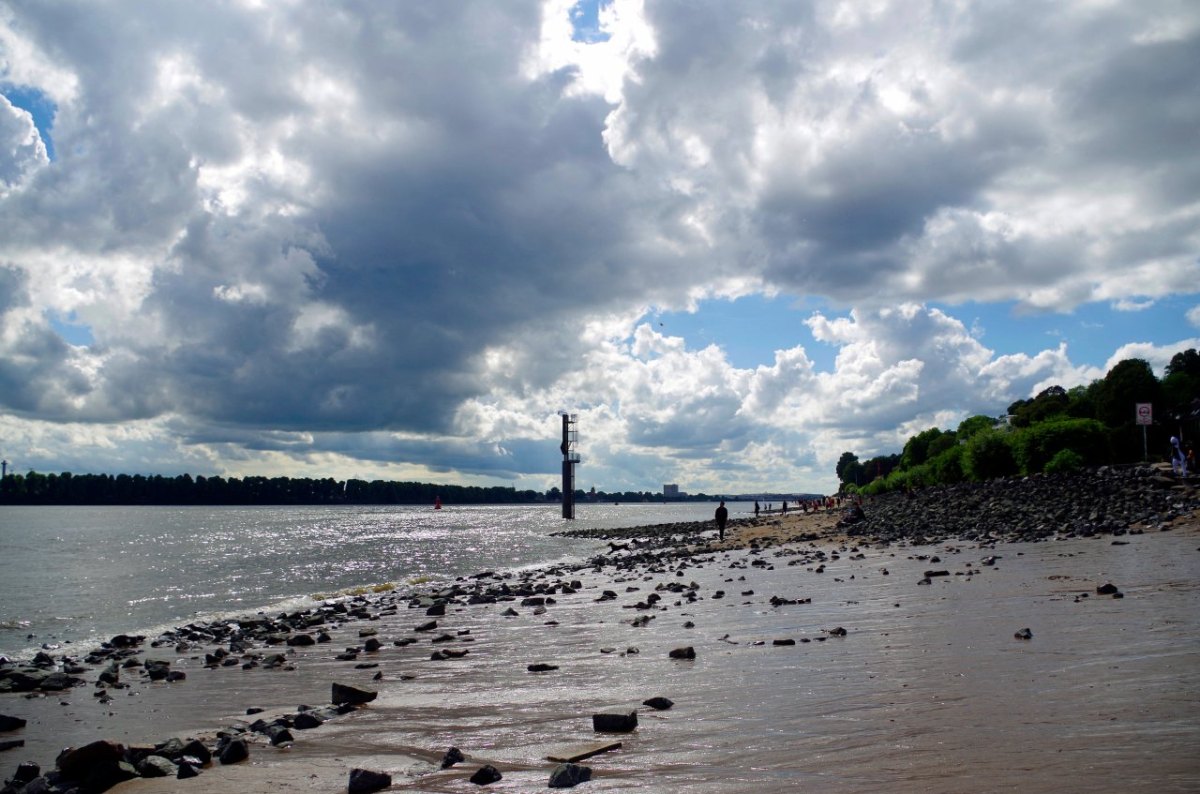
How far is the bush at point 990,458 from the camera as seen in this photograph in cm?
6744

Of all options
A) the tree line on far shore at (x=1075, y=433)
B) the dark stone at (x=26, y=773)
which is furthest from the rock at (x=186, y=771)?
the tree line on far shore at (x=1075, y=433)

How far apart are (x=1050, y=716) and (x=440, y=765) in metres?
6.41

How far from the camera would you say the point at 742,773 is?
7754 mm

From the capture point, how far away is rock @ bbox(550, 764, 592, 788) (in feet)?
25.7

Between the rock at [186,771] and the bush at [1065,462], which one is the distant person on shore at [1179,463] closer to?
the bush at [1065,462]

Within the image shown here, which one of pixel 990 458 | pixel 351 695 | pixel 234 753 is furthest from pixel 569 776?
pixel 990 458

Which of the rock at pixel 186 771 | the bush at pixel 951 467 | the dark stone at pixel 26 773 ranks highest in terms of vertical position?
the bush at pixel 951 467

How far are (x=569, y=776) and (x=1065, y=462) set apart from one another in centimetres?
5539

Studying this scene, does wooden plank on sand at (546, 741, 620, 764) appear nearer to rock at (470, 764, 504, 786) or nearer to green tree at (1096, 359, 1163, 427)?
rock at (470, 764, 504, 786)

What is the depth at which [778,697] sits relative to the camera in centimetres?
1056

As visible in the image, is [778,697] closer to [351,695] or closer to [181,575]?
[351,695]

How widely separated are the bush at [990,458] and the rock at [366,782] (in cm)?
6722

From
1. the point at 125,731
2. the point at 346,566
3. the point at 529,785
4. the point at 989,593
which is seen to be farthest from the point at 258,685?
the point at 346,566

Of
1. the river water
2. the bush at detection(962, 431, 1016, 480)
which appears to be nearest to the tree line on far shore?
the bush at detection(962, 431, 1016, 480)
